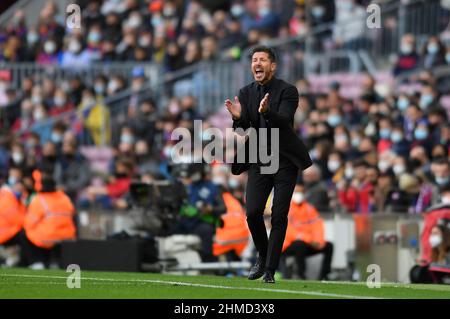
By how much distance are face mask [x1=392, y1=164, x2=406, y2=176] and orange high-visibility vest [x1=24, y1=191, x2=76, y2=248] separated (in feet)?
15.4

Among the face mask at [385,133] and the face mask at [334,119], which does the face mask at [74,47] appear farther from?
the face mask at [385,133]

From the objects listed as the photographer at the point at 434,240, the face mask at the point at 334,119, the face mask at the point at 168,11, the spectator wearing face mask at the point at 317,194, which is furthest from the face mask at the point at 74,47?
the photographer at the point at 434,240

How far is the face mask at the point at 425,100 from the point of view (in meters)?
23.3

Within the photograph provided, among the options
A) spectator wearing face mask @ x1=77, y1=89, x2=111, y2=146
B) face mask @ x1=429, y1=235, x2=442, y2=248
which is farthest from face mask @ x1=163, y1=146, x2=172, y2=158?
face mask @ x1=429, y1=235, x2=442, y2=248

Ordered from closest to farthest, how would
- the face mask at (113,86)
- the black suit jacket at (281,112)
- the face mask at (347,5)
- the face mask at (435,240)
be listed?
the black suit jacket at (281,112), the face mask at (435,240), the face mask at (347,5), the face mask at (113,86)

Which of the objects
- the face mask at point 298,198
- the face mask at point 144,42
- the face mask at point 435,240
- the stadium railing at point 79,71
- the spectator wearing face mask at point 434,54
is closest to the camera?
the face mask at point 435,240

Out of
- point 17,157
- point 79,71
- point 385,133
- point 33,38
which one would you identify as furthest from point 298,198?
point 33,38

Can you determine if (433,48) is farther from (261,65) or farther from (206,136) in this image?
(261,65)

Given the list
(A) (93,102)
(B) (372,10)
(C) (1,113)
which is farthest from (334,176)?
(C) (1,113)

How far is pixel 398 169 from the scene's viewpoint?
846 inches

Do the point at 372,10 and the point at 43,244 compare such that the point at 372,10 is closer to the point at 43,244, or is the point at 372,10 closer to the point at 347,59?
the point at 347,59

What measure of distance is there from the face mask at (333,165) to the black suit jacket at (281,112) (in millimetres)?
9511

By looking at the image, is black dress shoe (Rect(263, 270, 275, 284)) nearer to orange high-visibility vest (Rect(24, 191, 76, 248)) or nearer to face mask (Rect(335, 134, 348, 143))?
orange high-visibility vest (Rect(24, 191, 76, 248))

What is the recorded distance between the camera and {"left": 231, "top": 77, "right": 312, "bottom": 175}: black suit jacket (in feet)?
42.4
